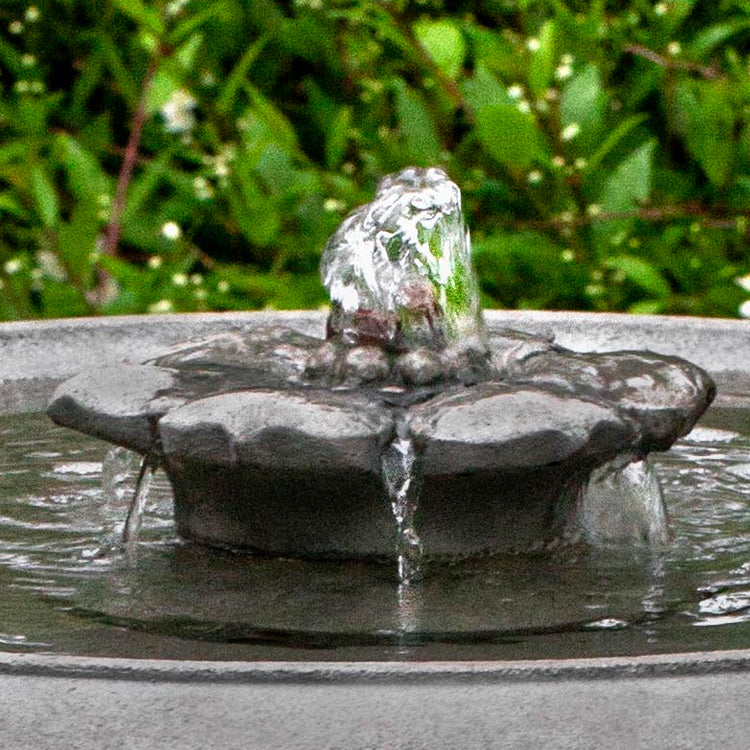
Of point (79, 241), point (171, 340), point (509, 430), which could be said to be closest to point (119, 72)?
point (79, 241)

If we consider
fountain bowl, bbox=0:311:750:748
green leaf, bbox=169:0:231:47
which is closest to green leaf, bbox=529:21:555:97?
green leaf, bbox=169:0:231:47

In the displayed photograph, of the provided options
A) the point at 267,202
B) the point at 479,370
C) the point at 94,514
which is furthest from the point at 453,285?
the point at 267,202

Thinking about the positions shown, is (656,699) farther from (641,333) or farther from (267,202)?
(267,202)

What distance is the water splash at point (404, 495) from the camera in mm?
1938

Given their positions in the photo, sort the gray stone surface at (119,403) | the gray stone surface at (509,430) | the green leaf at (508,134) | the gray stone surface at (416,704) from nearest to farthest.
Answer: the gray stone surface at (416,704) < the gray stone surface at (509,430) < the gray stone surface at (119,403) < the green leaf at (508,134)

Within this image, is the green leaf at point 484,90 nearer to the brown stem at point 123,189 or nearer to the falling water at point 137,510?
the brown stem at point 123,189

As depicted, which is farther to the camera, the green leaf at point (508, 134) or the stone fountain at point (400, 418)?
the green leaf at point (508, 134)

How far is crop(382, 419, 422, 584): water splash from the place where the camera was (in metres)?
1.94

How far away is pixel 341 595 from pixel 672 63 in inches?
131

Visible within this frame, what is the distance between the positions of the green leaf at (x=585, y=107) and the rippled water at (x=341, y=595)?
245 centimetres

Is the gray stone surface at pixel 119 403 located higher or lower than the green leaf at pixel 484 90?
lower

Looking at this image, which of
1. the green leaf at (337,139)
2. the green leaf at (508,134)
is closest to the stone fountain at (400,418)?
the green leaf at (508,134)

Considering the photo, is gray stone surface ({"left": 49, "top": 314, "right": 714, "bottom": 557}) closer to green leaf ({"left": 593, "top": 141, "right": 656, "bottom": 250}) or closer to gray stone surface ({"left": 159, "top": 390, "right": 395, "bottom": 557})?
gray stone surface ({"left": 159, "top": 390, "right": 395, "bottom": 557})

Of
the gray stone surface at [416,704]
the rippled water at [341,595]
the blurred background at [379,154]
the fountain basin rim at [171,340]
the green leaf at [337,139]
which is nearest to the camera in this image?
the gray stone surface at [416,704]
